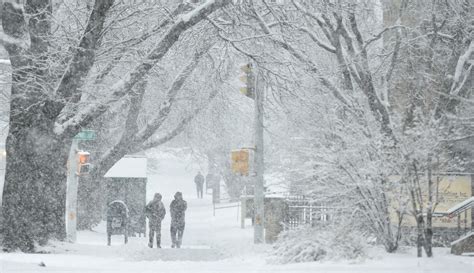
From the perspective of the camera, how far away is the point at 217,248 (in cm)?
1969

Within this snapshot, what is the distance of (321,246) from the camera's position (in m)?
12.6

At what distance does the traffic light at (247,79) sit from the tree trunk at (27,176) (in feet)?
15.3

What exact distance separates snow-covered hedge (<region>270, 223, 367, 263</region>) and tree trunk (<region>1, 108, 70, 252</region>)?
15.8 feet

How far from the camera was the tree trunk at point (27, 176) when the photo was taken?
14.9 metres

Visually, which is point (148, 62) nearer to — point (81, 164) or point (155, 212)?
point (81, 164)

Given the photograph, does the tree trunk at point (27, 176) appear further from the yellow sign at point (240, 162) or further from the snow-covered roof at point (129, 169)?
the snow-covered roof at point (129, 169)

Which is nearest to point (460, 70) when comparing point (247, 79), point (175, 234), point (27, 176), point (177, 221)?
point (247, 79)

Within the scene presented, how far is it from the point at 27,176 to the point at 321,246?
5955 mm

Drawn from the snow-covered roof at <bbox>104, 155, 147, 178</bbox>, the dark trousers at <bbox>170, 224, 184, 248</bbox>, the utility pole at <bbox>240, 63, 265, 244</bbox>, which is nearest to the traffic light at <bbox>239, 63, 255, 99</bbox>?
the utility pole at <bbox>240, 63, 265, 244</bbox>

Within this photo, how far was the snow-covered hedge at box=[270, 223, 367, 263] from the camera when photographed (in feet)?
40.6

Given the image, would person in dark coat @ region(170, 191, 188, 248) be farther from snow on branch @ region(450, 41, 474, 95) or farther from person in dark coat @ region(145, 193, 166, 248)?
snow on branch @ region(450, 41, 474, 95)

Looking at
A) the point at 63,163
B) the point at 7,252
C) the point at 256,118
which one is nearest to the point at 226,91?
the point at 256,118

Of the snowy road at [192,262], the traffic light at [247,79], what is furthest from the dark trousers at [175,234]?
the traffic light at [247,79]

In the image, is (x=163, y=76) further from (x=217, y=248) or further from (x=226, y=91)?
(x=217, y=248)
